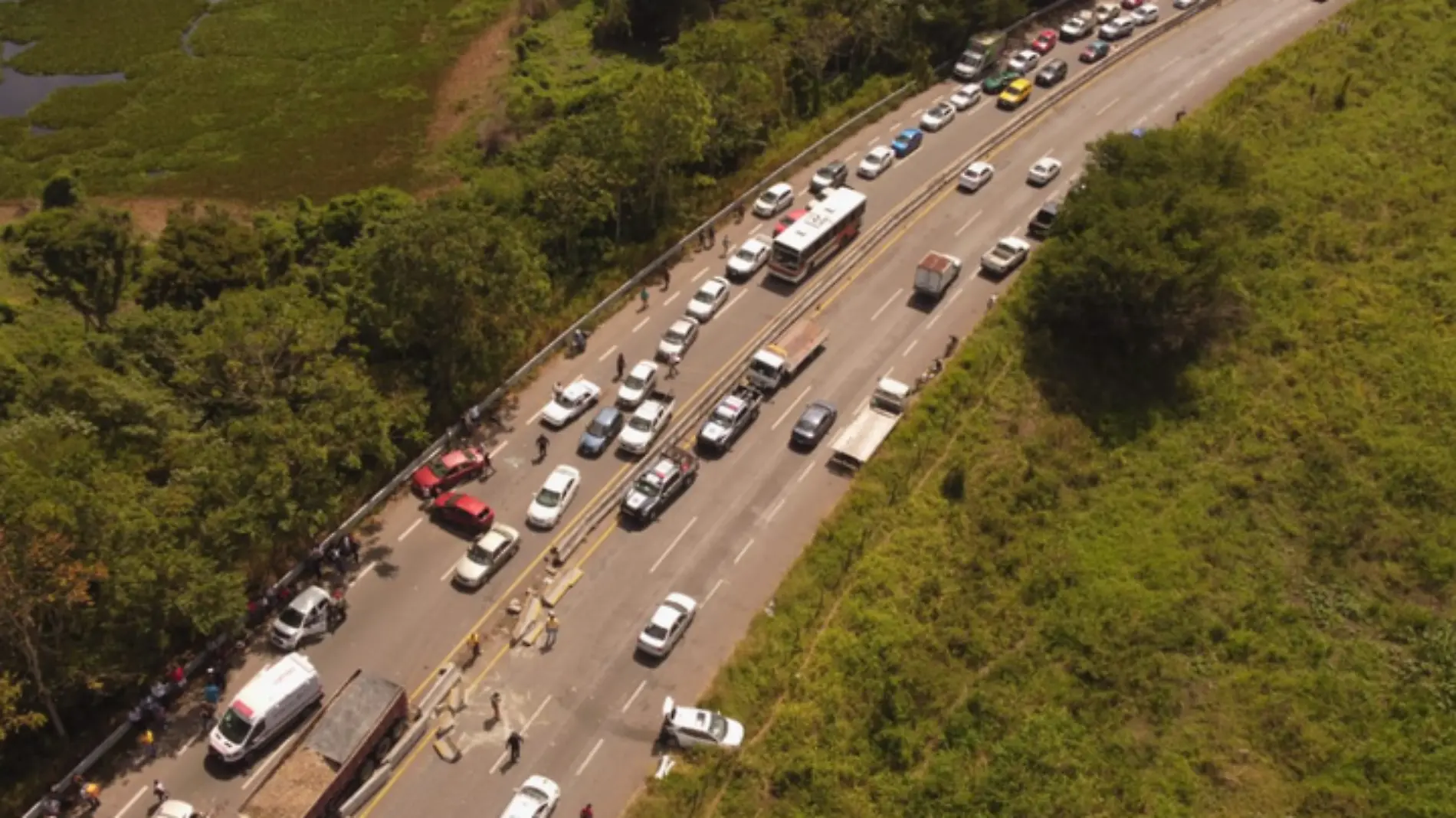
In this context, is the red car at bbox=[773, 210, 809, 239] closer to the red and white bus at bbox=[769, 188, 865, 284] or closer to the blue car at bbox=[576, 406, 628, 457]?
the red and white bus at bbox=[769, 188, 865, 284]

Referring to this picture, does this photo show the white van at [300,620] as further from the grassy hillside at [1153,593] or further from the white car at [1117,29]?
the white car at [1117,29]

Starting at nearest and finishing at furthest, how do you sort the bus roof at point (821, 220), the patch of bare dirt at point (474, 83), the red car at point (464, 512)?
the red car at point (464, 512) → the bus roof at point (821, 220) → the patch of bare dirt at point (474, 83)

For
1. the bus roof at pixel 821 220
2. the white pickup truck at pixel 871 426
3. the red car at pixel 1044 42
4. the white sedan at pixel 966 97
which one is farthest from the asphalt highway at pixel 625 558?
the red car at pixel 1044 42

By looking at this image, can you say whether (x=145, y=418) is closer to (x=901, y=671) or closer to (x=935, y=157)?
(x=901, y=671)

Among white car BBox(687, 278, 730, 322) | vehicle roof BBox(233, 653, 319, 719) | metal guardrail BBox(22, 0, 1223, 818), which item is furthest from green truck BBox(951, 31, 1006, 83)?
vehicle roof BBox(233, 653, 319, 719)

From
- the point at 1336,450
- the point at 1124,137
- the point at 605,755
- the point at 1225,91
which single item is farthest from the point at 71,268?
the point at 1225,91

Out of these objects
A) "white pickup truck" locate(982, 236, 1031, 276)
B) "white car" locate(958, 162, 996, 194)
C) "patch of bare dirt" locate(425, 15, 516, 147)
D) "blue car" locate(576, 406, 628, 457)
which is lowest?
"blue car" locate(576, 406, 628, 457)
